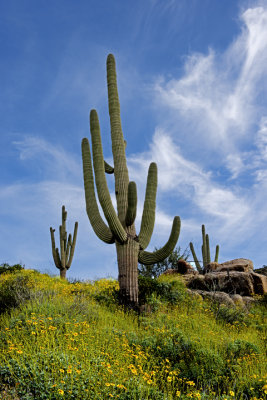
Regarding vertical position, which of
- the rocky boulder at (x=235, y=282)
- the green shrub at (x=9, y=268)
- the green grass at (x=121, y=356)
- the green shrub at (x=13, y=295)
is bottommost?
the green grass at (x=121, y=356)

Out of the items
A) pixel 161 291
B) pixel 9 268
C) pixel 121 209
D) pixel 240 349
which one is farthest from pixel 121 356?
pixel 9 268

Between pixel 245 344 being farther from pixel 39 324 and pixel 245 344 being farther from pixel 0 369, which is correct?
pixel 0 369

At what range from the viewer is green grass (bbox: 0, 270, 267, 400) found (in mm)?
4543

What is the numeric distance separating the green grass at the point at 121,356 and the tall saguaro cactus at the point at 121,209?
4.70ft

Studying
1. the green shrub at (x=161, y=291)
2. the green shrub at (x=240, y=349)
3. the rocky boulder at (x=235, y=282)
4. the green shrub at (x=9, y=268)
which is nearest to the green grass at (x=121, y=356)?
the green shrub at (x=240, y=349)

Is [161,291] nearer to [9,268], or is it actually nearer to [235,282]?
[235,282]

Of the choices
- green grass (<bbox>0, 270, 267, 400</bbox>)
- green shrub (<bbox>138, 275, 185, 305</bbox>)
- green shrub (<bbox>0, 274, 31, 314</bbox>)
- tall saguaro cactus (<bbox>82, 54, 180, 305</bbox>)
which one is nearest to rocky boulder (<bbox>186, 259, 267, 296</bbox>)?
green shrub (<bbox>138, 275, 185, 305</bbox>)

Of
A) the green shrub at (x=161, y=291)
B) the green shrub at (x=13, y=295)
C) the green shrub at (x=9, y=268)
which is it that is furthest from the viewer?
the green shrub at (x=9, y=268)

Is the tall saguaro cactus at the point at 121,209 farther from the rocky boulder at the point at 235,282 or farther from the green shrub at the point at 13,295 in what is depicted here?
the rocky boulder at the point at 235,282

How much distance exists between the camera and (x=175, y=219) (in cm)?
1238

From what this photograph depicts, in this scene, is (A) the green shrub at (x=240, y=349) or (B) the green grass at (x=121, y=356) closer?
(B) the green grass at (x=121, y=356)

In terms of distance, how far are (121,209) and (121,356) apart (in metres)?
6.98

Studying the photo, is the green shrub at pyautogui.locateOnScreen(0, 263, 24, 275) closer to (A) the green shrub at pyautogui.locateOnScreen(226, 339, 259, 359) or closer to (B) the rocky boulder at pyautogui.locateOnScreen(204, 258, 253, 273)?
(B) the rocky boulder at pyautogui.locateOnScreen(204, 258, 253, 273)

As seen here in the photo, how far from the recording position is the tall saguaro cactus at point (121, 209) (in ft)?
38.7
